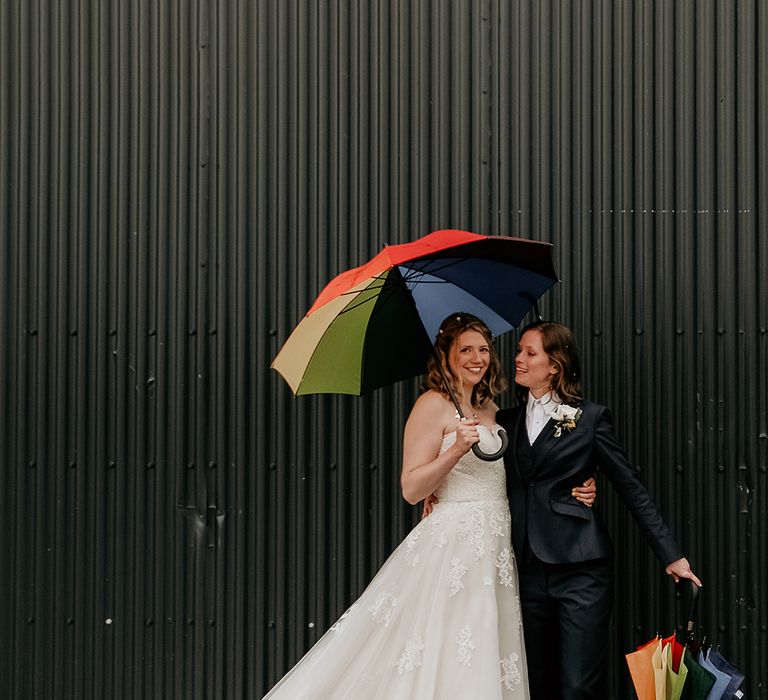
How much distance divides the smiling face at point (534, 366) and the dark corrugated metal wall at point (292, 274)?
0.73 metres

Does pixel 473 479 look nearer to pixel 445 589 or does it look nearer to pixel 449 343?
pixel 445 589

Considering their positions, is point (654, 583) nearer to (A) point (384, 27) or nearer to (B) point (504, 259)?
(B) point (504, 259)

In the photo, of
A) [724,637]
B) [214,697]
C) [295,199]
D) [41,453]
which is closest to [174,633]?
[214,697]

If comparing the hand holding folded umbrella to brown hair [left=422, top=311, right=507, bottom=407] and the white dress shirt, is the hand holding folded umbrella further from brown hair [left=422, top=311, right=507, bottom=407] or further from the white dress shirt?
the white dress shirt

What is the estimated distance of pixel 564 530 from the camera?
4137mm

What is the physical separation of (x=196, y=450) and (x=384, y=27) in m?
2.44

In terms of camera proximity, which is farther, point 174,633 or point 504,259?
point 174,633

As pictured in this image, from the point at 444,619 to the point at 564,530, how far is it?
63cm

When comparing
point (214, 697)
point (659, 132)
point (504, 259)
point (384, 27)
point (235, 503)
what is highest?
point (384, 27)

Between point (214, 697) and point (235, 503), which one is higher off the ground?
point (235, 503)

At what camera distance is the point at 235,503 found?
16.8 feet

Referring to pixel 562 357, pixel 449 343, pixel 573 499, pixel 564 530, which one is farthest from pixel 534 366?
pixel 564 530

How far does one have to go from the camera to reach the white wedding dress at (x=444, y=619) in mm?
4000

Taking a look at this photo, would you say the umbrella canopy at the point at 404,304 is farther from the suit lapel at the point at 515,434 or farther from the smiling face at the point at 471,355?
the suit lapel at the point at 515,434
